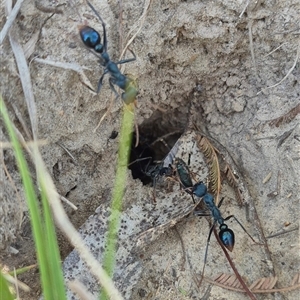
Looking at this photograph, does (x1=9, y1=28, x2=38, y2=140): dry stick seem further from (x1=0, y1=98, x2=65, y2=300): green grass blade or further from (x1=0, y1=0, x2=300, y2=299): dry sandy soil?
(x1=0, y1=98, x2=65, y2=300): green grass blade

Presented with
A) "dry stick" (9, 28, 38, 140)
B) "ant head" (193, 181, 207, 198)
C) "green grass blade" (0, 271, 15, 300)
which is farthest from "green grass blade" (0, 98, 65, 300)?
"ant head" (193, 181, 207, 198)

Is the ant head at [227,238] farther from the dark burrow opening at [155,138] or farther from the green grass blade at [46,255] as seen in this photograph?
the green grass blade at [46,255]

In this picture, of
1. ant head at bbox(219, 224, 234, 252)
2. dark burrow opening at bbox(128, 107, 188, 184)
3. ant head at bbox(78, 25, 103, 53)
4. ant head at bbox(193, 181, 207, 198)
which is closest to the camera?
ant head at bbox(78, 25, 103, 53)

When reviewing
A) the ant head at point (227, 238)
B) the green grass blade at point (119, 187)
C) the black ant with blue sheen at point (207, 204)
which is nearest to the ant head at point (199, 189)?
the black ant with blue sheen at point (207, 204)

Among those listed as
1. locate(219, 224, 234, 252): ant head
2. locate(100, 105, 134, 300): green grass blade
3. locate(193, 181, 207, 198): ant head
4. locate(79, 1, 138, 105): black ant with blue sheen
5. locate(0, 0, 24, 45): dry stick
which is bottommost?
locate(219, 224, 234, 252): ant head

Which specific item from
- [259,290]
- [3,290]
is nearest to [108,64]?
[3,290]

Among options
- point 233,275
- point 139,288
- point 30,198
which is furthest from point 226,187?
point 30,198

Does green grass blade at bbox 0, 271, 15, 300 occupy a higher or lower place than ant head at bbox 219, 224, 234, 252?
higher
